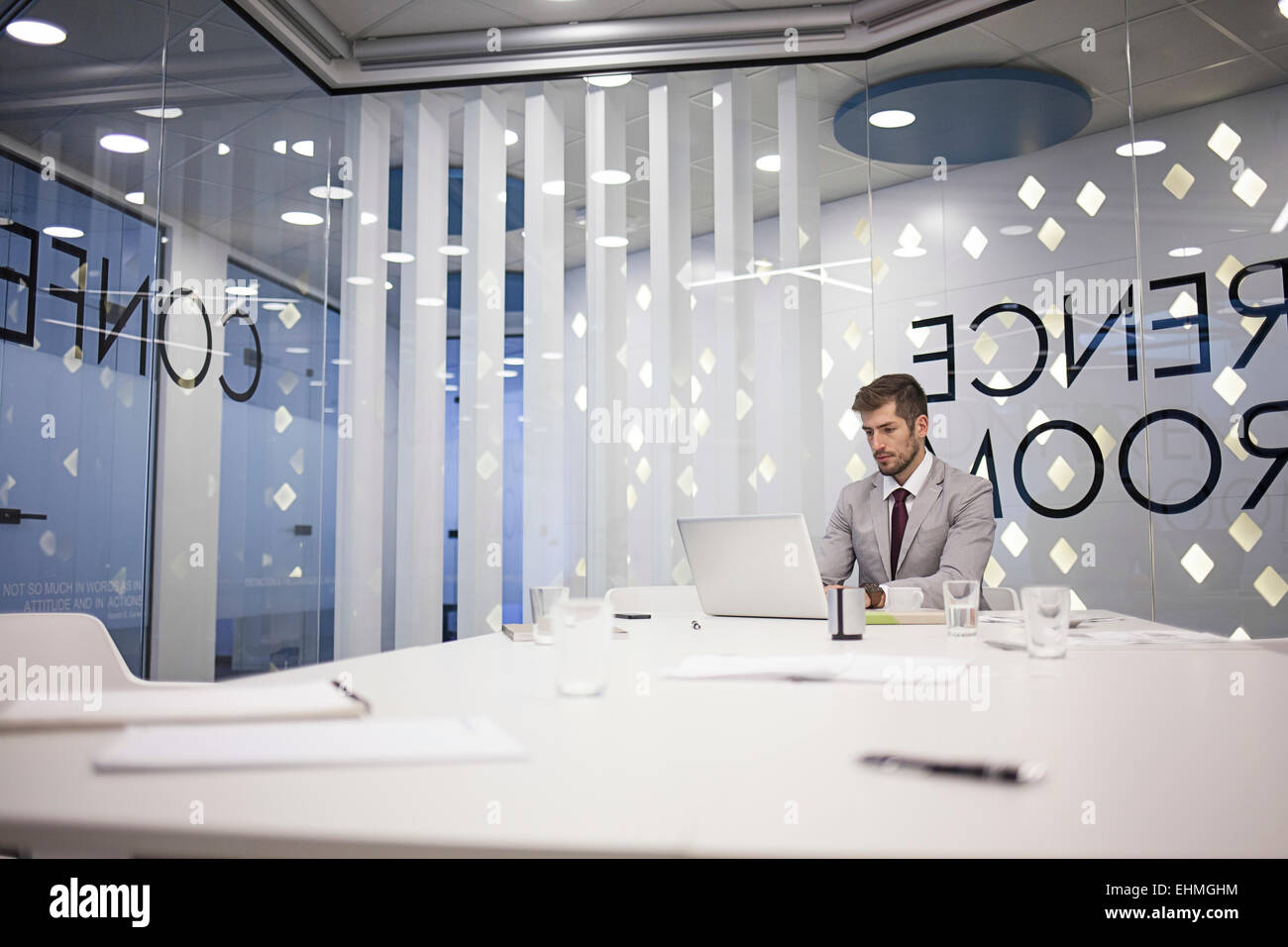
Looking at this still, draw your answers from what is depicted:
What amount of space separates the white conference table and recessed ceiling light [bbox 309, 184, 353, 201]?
11.0 ft

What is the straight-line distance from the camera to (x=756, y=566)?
6.95ft

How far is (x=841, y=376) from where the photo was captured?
163 inches

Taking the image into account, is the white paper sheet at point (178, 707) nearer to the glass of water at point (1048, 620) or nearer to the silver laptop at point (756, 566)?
the glass of water at point (1048, 620)

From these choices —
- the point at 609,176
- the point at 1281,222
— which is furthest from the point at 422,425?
the point at 1281,222

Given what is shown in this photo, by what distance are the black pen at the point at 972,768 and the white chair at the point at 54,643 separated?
4.19 ft

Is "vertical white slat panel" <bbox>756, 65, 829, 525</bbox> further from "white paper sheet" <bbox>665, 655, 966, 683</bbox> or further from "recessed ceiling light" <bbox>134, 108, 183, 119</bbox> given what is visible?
"white paper sheet" <bbox>665, 655, 966, 683</bbox>

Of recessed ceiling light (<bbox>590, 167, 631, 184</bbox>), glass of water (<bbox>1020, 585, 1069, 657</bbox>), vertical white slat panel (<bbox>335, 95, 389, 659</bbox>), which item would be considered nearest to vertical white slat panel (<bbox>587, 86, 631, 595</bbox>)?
recessed ceiling light (<bbox>590, 167, 631, 184</bbox>)

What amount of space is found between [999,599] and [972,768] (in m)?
2.13

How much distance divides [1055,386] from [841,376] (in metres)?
0.93

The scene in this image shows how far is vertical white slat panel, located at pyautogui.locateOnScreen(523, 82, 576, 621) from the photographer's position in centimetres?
390

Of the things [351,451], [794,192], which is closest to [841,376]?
[794,192]

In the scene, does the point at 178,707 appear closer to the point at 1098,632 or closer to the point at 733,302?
the point at 1098,632
